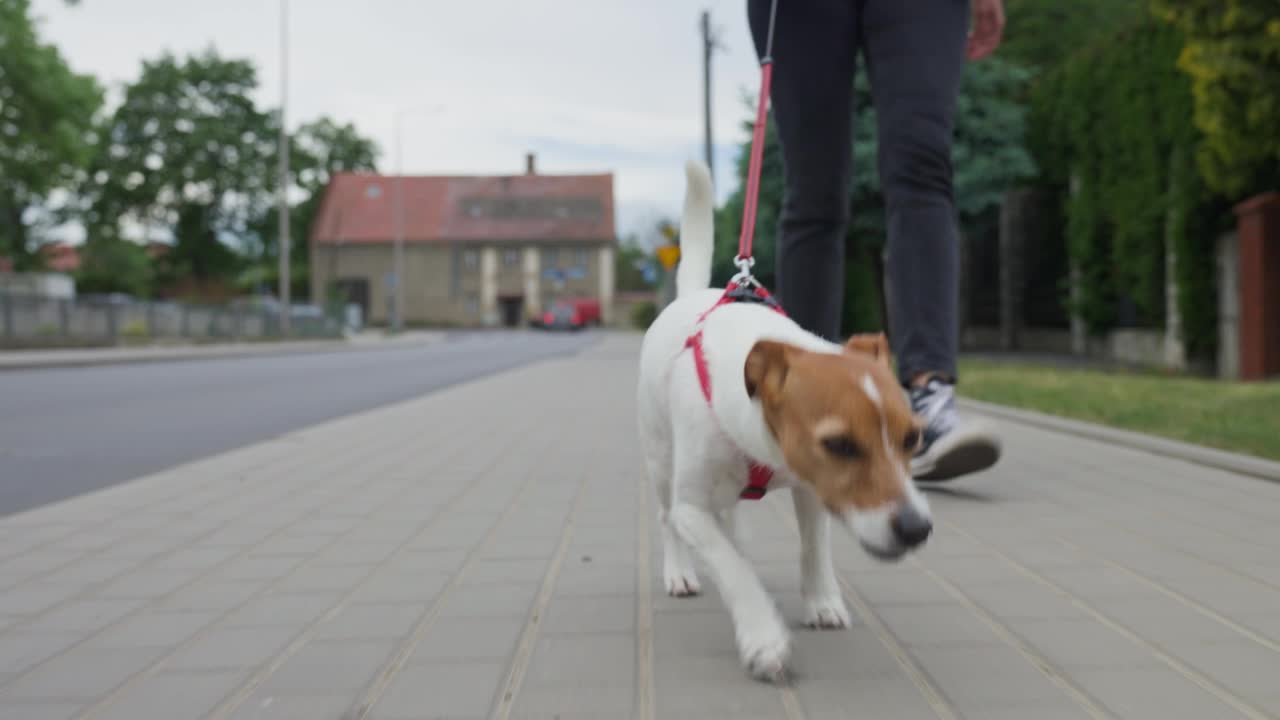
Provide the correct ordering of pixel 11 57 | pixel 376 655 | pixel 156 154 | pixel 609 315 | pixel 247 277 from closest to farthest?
pixel 376 655
pixel 11 57
pixel 156 154
pixel 609 315
pixel 247 277

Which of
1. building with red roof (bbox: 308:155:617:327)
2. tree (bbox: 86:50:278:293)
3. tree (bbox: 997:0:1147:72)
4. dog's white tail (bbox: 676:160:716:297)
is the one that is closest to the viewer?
dog's white tail (bbox: 676:160:716:297)

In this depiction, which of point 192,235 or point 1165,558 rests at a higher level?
point 192,235

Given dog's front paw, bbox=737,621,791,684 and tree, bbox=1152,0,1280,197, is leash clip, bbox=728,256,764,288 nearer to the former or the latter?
dog's front paw, bbox=737,621,791,684

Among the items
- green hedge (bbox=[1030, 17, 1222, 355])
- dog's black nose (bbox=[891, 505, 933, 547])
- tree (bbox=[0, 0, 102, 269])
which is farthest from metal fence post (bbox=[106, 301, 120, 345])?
dog's black nose (bbox=[891, 505, 933, 547])

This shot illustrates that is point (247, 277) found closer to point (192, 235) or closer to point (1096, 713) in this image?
point (192, 235)

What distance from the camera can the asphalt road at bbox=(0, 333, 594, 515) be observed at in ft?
21.4

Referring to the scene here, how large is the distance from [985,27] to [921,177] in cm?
109

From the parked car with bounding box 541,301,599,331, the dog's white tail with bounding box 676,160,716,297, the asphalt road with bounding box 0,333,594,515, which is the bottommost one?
the asphalt road with bounding box 0,333,594,515

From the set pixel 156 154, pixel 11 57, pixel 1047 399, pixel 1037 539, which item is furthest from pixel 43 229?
pixel 1037 539

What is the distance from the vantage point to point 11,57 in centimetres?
4391

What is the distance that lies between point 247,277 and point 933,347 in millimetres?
88218

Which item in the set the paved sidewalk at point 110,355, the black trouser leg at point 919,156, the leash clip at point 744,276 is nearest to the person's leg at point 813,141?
the black trouser leg at point 919,156

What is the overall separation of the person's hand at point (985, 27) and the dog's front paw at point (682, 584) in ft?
9.61

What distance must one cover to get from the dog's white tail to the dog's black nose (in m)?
1.58
